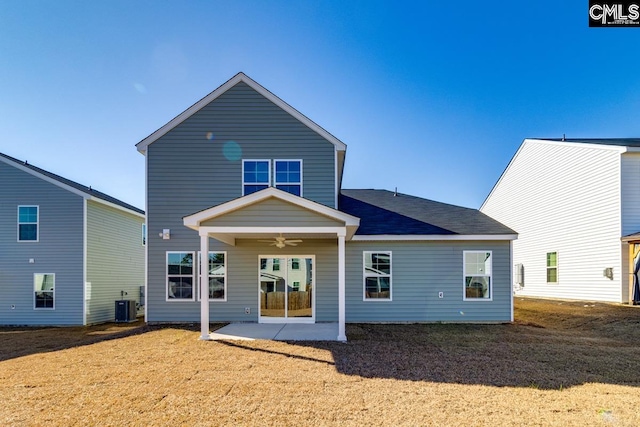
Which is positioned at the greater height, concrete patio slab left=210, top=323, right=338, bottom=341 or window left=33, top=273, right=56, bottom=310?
window left=33, top=273, right=56, bottom=310

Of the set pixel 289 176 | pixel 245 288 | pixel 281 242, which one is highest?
pixel 289 176

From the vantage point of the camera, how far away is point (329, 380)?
588cm

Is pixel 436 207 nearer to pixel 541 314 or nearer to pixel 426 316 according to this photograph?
pixel 426 316

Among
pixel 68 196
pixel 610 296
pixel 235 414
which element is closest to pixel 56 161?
pixel 68 196

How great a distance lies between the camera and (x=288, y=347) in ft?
26.7

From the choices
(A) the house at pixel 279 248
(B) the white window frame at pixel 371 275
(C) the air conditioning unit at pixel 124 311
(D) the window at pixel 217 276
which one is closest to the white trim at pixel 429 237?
(A) the house at pixel 279 248

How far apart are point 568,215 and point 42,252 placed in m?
22.7

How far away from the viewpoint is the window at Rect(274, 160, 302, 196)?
11.8 m

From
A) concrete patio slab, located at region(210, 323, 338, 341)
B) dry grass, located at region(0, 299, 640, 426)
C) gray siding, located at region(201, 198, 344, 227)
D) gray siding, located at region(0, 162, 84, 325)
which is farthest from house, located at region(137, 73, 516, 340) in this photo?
gray siding, located at region(0, 162, 84, 325)

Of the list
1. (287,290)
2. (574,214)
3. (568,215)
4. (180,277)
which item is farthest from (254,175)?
(568,215)

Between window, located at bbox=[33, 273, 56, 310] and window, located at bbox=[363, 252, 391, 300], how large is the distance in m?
11.3

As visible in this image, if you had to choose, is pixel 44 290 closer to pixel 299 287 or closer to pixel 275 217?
pixel 299 287

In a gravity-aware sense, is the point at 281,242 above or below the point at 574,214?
below

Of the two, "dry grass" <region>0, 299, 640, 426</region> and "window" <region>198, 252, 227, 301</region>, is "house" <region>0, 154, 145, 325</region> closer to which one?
"dry grass" <region>0, 299, 640, 426</region>
